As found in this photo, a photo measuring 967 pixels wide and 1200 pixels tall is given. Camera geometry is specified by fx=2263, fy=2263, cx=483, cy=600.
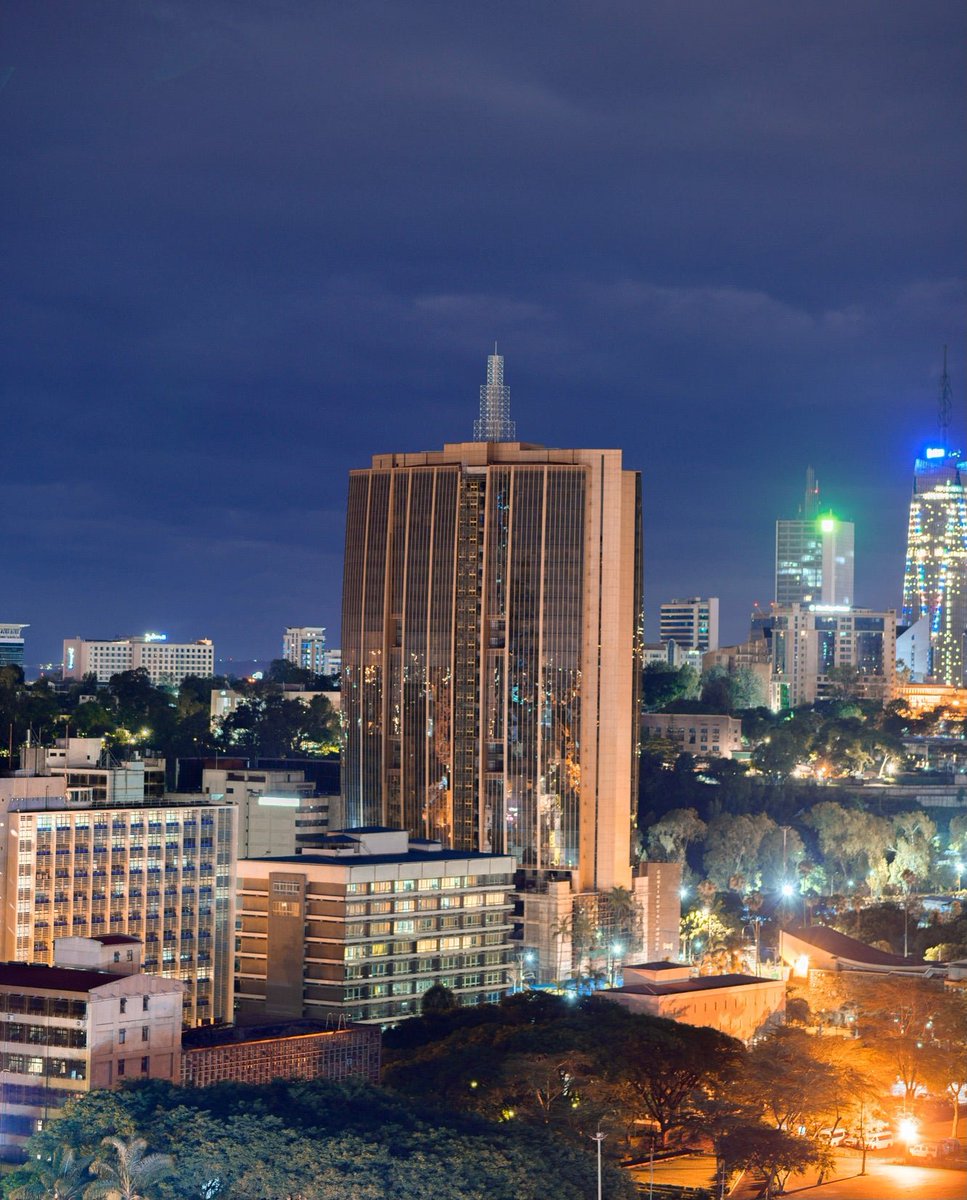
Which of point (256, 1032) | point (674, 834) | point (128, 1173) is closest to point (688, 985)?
point (256, 1032)

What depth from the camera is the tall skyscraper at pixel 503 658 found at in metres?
76.6

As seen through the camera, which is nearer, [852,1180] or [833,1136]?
[852,1180]

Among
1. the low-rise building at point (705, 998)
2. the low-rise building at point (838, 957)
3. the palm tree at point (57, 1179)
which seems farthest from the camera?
the low-rise building at point (838, 957)

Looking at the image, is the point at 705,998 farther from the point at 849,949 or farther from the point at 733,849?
the point at 733,849

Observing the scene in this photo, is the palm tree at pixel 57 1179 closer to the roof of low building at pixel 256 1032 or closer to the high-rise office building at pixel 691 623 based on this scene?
the roof of low building at pixel 256 1032

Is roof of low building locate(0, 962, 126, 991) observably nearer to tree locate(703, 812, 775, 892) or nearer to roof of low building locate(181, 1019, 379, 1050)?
roof of low building locate(181, 1019, 379, 1050)

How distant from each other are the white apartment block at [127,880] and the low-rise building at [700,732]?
2577 inches

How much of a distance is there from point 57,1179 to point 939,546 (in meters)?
154

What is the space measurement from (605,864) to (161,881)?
23074 millimetres

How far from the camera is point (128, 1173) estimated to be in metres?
39.0

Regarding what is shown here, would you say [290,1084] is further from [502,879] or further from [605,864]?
[605,864]

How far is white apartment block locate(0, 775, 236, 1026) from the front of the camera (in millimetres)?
54719

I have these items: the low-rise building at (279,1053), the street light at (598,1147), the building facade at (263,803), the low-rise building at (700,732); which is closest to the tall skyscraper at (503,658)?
the building facade at (263,803)

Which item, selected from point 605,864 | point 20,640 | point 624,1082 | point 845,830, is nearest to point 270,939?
point 624,1082
